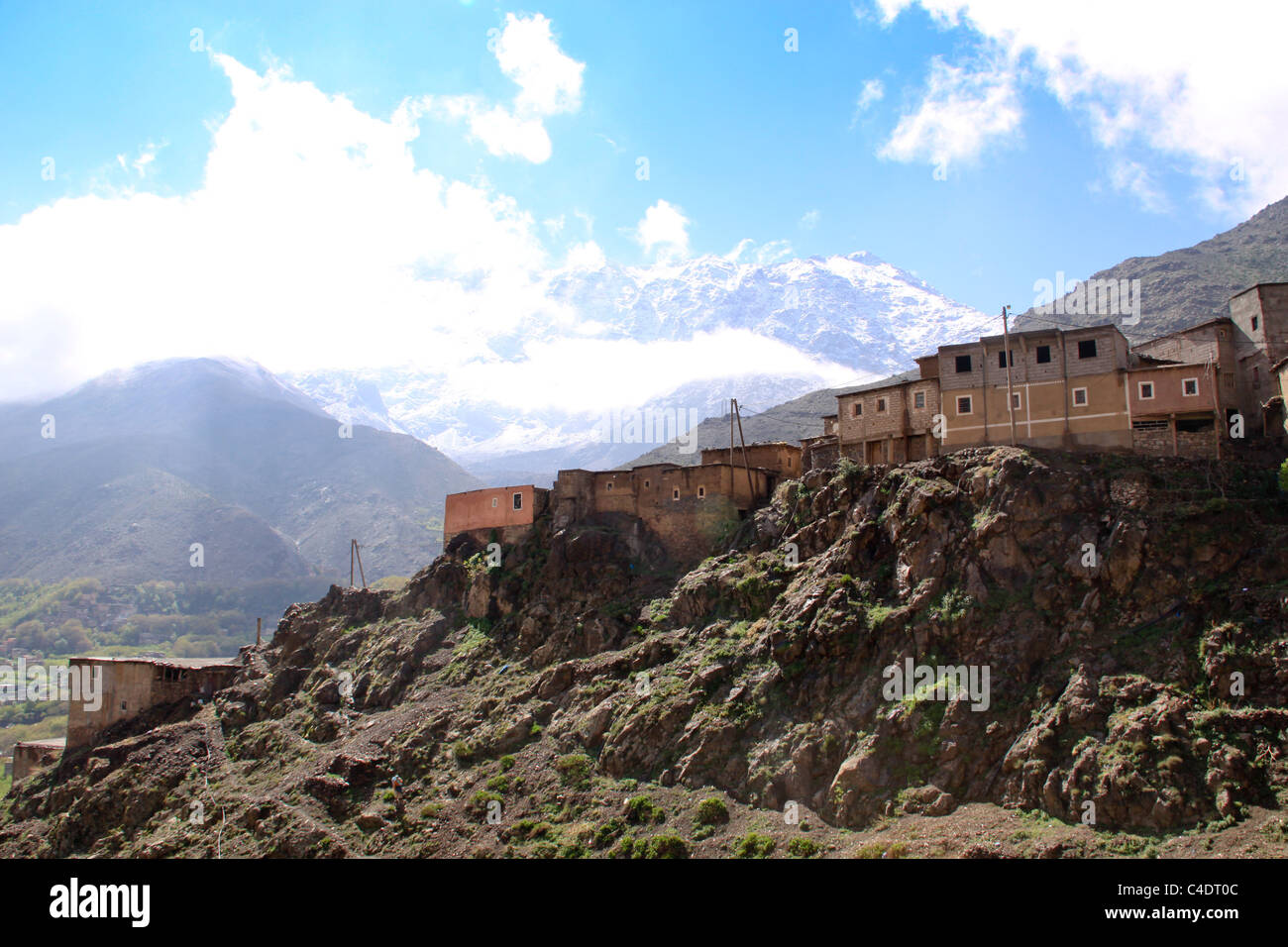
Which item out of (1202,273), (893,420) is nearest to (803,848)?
(893,420)

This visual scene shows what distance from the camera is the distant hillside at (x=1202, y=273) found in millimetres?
100312

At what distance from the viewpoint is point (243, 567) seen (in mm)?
195750

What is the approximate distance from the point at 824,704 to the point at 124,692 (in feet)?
153

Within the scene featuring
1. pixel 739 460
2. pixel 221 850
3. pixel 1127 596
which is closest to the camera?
pixel 1127 596

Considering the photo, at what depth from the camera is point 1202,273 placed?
11294 centimetres

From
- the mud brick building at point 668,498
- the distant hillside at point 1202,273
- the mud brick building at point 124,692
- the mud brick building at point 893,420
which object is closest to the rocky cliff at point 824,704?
the mud brick building at point 668,498

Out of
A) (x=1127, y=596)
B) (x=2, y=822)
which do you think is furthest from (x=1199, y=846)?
(x=2, y=822)

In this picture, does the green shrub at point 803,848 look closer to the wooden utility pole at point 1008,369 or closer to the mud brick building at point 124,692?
the wooden utility pole at point 1008,369

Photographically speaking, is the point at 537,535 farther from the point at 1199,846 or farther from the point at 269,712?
the point at 1199,846

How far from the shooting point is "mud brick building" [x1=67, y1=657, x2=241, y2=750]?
61750 millimetres

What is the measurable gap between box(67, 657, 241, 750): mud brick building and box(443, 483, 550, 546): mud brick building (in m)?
20.8

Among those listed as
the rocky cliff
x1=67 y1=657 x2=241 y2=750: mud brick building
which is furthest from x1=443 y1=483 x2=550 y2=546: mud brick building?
x1=67 y1=657 x2=241 y2=750: mud brick building

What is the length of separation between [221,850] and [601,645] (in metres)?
20.3

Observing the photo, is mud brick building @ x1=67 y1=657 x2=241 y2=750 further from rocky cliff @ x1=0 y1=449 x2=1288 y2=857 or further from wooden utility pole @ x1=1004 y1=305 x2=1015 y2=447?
wooden utility pole @ x1=1004 y1=305 x2=1015 y2=447
